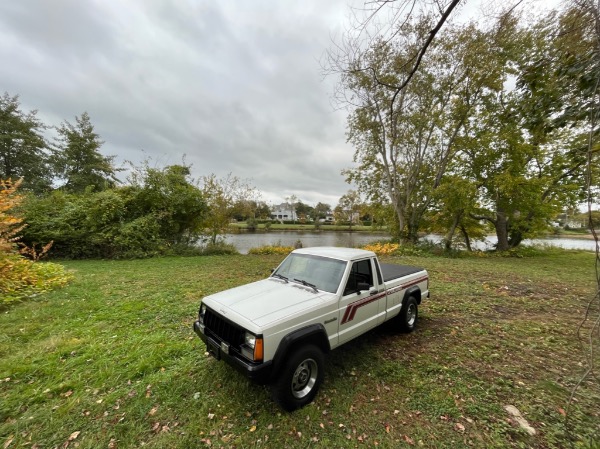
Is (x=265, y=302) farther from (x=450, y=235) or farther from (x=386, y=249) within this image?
(x=450, y=235)

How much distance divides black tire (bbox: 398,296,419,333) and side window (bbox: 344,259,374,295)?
118 centimetres

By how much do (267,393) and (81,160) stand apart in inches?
1300

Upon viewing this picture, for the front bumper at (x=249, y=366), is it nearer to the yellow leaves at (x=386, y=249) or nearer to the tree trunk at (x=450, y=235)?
the yellow leaves at (x=386, y=249)

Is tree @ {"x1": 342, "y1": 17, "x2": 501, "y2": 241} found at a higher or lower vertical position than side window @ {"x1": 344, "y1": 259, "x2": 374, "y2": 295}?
higher

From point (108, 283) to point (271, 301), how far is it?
7065 mm

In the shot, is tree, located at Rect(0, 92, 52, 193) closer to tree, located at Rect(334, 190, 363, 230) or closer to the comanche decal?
the comanche decal

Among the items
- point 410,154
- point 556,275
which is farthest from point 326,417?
point 410,154

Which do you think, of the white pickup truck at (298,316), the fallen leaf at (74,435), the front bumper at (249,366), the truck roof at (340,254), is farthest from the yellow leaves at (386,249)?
the fallen leaf at (74,435)

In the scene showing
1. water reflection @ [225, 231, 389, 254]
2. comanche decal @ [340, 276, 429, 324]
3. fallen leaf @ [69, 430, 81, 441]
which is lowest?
water reflection @ [225, 231, 389, 254]

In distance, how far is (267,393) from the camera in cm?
288

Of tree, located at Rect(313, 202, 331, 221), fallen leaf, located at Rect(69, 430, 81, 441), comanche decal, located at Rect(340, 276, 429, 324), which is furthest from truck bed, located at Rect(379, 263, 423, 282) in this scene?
tree, located at Rect(313, 202, 331, 221)

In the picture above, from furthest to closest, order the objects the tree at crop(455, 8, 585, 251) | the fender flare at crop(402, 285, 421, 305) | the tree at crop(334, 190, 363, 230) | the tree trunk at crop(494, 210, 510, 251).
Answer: the tree at crop(334, 190, 363, 230) → the tree trunk at crop(494, 210, 510, 251) → the tree at crop(455, 8, 585, 251) → the fender flare at crop(402, 285, 421, 305)

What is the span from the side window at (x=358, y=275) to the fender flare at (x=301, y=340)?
2.16ft

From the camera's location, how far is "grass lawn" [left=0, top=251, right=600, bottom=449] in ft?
7.69
